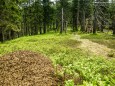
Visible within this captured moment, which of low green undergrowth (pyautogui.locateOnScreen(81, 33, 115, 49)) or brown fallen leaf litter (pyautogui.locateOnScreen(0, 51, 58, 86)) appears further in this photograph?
low green undergrowth (pyautogui.locateOnScreen(81, 33, 115, 49))

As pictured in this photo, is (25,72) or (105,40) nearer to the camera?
(25,72)

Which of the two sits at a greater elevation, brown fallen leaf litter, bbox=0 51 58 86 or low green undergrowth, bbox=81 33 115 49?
brown fallen leaf litter, bbox=0 51 58 86

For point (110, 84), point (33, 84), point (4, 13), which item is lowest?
point (33, 84)

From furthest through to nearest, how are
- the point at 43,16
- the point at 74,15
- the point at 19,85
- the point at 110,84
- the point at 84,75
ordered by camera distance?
the point at 74,15 < the point at 43,16 < the point at 84,75 < the point at 19,85 < the point at 110,84

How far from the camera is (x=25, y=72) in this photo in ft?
32.4

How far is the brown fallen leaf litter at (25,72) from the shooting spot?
349 inches

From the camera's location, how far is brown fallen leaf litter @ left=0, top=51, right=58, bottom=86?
349 inches

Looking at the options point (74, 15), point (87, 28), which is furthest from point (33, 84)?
point (74, 15)

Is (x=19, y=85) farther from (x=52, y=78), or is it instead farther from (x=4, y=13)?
(x=4, y=13)

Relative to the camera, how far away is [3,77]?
30.5ft

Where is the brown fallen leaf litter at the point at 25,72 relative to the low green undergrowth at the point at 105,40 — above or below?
above

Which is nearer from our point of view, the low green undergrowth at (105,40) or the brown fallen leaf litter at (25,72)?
the brown fallen leaf litter at (25,72)

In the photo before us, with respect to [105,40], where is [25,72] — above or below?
above

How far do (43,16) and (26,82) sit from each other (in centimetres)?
5790
